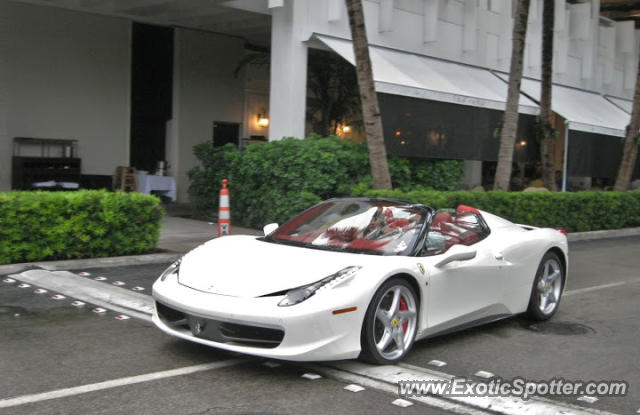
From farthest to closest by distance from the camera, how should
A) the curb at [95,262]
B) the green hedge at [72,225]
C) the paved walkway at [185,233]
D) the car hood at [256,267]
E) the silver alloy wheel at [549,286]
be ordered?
1. the paved walkway at [185,233]
2. the green hedge at [72,225]
3. the curb at [95,262]
4. the silver alloy wheel at [549,286]
5. the car hood at [256,267]

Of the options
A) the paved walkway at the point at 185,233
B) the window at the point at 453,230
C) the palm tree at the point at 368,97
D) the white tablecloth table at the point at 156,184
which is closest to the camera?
the window at the point at 453,230

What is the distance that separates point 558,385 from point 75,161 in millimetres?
14985

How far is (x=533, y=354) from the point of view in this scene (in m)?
5.98

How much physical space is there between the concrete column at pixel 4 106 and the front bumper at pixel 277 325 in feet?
43.7

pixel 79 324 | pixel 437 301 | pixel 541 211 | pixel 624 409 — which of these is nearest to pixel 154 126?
pixel 541 211

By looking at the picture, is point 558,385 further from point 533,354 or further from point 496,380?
point 533,354

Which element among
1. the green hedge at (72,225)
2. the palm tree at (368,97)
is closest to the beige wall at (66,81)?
the green hedge at (72,225)

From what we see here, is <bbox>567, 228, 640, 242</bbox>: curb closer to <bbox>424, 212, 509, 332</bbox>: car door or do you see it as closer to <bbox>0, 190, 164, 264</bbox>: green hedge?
<bbox>424, 212, 509, 332</bbox>: car door

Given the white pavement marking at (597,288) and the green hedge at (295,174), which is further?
the green hedge at (295,174)

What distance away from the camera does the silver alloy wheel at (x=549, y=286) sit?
7.26 metres

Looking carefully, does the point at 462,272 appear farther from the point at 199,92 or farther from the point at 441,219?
the point at 199,92

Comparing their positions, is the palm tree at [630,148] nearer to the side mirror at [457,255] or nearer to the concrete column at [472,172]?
the concrete column at [472,172]

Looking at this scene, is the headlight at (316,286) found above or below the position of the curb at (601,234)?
above

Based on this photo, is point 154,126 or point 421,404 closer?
point 421,404
